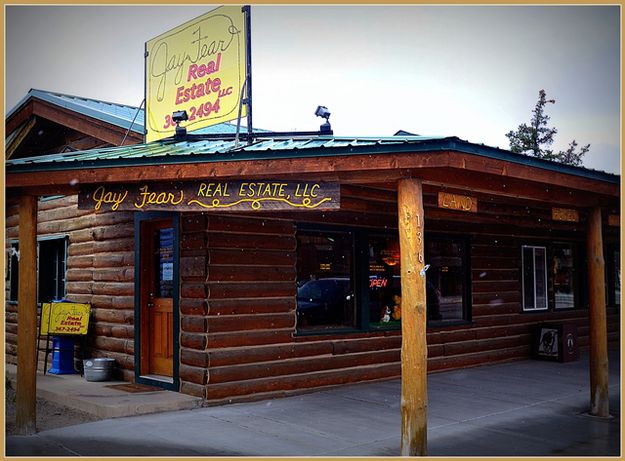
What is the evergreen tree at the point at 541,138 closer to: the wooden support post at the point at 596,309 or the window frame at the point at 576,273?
the window frame at the point at 576,273

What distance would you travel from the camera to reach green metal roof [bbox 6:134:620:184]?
20.1 ft

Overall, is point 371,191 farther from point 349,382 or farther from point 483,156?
point 349,382

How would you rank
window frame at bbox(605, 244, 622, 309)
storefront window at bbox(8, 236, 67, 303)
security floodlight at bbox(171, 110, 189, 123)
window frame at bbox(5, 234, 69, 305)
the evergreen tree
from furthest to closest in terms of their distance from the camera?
1. the evergreen tree
2. window frame at bbox(605, 244, 622, 309)
3. storefront window at bbox(8, 236, 67, 303)
4. window frame at bbox(5, 234, 69, 305)
5. security floodlight at bbox(171, 110, 189, 123)

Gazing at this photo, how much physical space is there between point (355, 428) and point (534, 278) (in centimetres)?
820

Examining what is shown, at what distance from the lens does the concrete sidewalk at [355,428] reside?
270 inches

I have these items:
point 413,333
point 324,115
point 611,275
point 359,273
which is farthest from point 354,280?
point 611,275

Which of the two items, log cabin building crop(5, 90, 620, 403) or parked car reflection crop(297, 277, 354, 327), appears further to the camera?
parked car reflection crop(297, 277, 354, 327)

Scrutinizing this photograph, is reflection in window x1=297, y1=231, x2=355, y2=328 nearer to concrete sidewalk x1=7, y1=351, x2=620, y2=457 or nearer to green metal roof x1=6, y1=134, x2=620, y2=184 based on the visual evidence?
concrete sidewalk x1=7, y1=351, x2=620, y2=457

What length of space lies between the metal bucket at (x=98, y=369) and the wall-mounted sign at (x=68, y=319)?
33.6 inches

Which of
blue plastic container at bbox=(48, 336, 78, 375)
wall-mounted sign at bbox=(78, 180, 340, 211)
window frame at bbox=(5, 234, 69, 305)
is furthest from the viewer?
window frame at bbox=(5, 234, 69, 305)

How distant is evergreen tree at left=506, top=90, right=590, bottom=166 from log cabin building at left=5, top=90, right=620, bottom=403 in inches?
1021

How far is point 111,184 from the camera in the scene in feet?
26.3

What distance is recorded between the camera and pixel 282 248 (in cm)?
990

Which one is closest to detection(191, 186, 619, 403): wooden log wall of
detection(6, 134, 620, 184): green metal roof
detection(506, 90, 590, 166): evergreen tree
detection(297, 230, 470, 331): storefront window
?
detection(297, 230, 470, 331): storefront window
